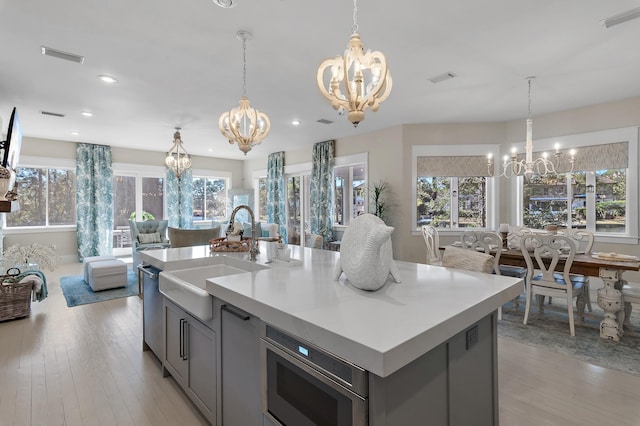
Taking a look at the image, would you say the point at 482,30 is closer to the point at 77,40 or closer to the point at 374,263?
the point at 374,263

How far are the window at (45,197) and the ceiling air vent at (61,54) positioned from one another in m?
5.32

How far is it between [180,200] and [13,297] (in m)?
5.33

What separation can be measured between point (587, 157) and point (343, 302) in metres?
5.42

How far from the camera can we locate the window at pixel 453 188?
570 cm

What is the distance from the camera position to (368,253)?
4.40 feet

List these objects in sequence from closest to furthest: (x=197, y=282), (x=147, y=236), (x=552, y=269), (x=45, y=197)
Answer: (x=197, y=282)
(x=552, y=269)
(x=147, y=236)
(x=45, y=197)

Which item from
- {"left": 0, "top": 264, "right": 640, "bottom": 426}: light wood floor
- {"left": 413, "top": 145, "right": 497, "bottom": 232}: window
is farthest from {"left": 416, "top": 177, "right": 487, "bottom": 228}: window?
{"left": 0, "top": 264, "right": 640, "bottom": 426}: light wood floor

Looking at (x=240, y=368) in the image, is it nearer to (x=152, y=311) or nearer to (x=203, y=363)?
(x=203, y=363)

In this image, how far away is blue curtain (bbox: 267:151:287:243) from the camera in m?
8.54

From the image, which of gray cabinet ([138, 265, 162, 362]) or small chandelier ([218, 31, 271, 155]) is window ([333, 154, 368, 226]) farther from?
gray cabinet ([138, 265, 162, 362])

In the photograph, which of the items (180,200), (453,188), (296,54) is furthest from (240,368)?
(180,200)

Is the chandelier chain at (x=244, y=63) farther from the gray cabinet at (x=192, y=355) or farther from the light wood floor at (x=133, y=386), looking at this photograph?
the light wood floor at (x=133, y=386)

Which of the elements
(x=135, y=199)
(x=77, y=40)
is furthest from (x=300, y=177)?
(x=77, y=40)

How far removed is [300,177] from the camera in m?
8.25
